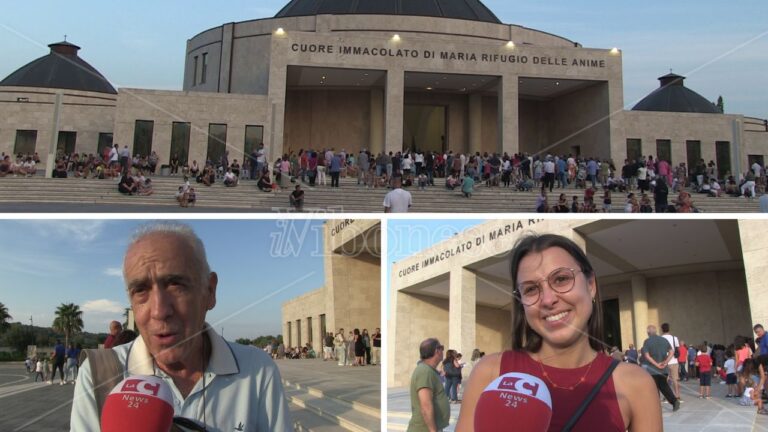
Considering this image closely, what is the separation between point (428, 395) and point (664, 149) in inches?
1292

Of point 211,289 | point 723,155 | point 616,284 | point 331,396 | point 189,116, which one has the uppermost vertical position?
point 189,116

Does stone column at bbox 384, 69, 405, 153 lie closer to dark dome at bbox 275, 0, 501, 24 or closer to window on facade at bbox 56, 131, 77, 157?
dark dome at bbox 275, 0, 501, 24

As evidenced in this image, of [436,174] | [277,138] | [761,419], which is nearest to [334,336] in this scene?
[761,419]

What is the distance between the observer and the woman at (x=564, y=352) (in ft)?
6.29

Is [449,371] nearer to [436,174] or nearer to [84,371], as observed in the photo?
[84,371]

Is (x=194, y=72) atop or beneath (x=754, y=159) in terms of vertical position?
atop

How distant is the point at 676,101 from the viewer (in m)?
47.7

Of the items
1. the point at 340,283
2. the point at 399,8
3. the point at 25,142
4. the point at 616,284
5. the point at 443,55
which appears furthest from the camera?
the point at 399,8

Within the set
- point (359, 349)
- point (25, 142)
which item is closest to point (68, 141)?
point (25, 142)

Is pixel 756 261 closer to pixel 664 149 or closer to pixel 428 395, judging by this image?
pixel 428 395

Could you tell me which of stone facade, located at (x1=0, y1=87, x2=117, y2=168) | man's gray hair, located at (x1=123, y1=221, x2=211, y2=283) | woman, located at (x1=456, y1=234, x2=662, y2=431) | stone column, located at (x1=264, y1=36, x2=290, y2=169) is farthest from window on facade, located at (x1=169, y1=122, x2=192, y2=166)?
woman, located at (x1=456, y1=234, x2=662, y2=431)

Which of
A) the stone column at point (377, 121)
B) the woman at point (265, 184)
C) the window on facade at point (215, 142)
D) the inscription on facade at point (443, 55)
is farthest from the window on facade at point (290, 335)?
the stone column at point (377, 121)

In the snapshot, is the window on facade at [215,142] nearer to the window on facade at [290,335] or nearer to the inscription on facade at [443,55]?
the inscription on facade at [443,55]

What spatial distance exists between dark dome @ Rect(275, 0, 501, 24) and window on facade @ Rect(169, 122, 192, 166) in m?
11.2
